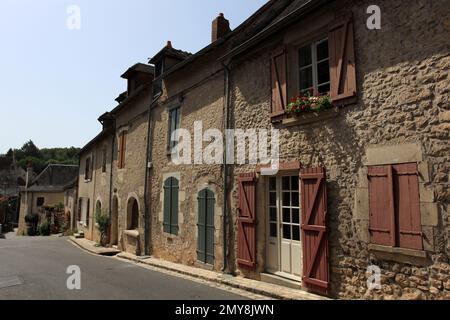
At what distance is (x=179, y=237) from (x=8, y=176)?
57848 mm

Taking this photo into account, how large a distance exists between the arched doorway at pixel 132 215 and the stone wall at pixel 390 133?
8.15 m

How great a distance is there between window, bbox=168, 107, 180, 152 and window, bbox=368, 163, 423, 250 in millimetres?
5958

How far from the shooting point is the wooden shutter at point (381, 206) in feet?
14.1

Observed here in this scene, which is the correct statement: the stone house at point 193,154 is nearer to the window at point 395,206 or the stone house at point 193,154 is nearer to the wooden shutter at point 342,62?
the wooden shutter at point 342,62

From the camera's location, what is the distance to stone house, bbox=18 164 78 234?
3216cm

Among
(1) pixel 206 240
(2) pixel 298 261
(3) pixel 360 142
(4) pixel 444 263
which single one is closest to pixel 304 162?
(3) pixel 360 142

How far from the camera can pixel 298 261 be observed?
5715mm

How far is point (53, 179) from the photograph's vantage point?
119 ft

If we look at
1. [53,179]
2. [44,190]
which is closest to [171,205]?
[44,190]

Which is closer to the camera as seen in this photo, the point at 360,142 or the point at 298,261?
the point at 360,142

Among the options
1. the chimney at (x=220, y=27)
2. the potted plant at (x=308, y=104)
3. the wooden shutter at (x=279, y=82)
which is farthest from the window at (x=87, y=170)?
the potted plant at (x=308, y=104)

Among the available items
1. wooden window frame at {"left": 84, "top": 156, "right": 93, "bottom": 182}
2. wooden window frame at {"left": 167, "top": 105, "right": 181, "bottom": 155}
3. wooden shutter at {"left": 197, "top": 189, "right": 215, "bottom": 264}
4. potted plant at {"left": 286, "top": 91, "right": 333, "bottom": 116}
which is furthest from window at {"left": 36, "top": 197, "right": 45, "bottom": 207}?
potted plant at {"left": 286, "top": 91, "right": 333, "bottom": 116}
